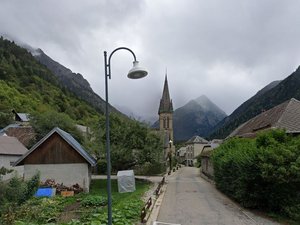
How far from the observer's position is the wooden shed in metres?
30.2

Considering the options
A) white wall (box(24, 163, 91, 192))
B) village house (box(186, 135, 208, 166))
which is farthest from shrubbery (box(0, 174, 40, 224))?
village house (box(186, 135, 208, 166))

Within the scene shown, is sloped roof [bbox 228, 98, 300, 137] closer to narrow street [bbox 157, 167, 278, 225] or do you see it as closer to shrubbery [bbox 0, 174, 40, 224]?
narrow street [bbox 157, 167, 278, 225]

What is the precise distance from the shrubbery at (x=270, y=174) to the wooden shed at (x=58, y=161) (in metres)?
13.9

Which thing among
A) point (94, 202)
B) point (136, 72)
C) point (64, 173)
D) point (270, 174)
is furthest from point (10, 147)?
point (136, 72)

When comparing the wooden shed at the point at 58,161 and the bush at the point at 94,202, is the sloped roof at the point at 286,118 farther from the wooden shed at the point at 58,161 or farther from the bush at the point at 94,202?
the wooden shed at the point at 58,161

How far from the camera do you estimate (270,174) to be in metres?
17.3

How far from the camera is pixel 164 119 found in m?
102

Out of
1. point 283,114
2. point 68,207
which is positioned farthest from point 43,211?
point 283,114

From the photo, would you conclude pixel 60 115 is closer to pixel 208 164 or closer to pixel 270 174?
pixel 208 164

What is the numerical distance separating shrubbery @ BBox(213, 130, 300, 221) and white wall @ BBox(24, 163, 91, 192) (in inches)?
542

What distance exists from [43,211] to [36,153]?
11264 mm

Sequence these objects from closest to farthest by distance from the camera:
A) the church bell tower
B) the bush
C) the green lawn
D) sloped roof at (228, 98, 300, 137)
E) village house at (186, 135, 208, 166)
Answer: the green lawn < the bush < sloped roof at (228, 98, 300, 137) < the church bell tower < village house at (186, 135, 208, 166)

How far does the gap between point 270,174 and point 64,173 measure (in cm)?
1868

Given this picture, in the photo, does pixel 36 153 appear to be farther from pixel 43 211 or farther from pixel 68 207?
pixel 43 211
